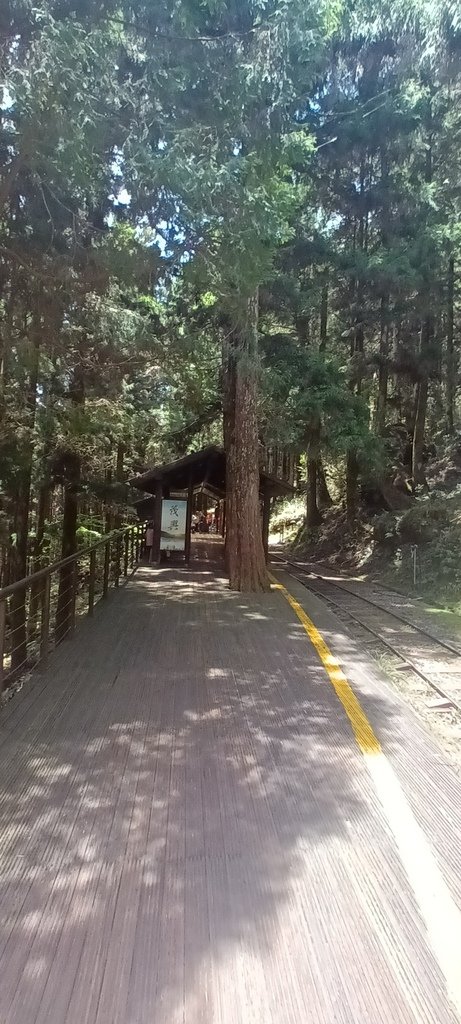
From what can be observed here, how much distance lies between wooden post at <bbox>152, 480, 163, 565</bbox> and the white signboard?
0.09 m

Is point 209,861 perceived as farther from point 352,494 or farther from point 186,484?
point 352,494

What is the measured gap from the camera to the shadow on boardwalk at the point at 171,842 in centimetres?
222

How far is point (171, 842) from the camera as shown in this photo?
311cm

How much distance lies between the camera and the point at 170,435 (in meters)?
23.1

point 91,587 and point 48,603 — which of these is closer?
point 48,603

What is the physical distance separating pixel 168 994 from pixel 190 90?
7.28 metres

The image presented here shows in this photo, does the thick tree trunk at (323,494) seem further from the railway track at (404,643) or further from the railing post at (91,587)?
the railing post at (91,587)

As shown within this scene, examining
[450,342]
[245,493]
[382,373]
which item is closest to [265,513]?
[245,493]

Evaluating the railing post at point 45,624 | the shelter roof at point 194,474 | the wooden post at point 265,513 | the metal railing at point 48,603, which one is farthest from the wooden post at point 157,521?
the railing post at point 45,624

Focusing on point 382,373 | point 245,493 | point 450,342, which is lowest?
point 245,493

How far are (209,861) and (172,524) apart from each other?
1562 centimetres

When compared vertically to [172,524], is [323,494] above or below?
→ above

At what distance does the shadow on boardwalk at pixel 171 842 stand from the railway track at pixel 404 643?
5.16 feet

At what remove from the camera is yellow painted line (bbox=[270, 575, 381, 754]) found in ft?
14.6
